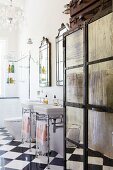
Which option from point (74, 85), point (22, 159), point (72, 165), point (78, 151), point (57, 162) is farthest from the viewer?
point (22, 159)

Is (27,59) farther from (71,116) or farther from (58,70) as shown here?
(71,116)

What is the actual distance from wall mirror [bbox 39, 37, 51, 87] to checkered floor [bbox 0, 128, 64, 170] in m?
1.13

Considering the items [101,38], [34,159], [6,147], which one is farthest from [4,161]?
[101,38]

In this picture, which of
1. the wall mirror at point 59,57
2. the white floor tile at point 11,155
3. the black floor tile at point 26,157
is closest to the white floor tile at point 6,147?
the white floor tile at point 11,155

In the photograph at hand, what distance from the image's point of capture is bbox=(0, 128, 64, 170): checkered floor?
3.00 metres

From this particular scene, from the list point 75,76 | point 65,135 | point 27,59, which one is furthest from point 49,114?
point 27,59

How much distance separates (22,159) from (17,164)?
0.20 m

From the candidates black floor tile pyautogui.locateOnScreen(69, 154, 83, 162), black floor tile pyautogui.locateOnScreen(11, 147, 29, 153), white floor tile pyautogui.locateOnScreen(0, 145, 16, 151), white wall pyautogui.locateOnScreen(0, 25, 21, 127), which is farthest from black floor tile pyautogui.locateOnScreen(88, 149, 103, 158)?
white wall pyautogui.locateOnScreen(0, 25, 21, 127)

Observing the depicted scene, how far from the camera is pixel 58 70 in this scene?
11.7 feet

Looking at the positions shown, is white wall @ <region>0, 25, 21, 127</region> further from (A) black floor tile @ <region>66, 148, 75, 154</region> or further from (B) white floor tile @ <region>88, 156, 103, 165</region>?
(B) white floor tile @ <region>88, 156, 103, 165</region>

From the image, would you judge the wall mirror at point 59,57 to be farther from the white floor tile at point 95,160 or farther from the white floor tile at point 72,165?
the white floor tile at point 95,160

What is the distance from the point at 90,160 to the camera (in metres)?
1.79

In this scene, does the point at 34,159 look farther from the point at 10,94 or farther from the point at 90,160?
the point at 10,94

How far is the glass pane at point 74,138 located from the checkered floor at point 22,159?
78 centimetres
